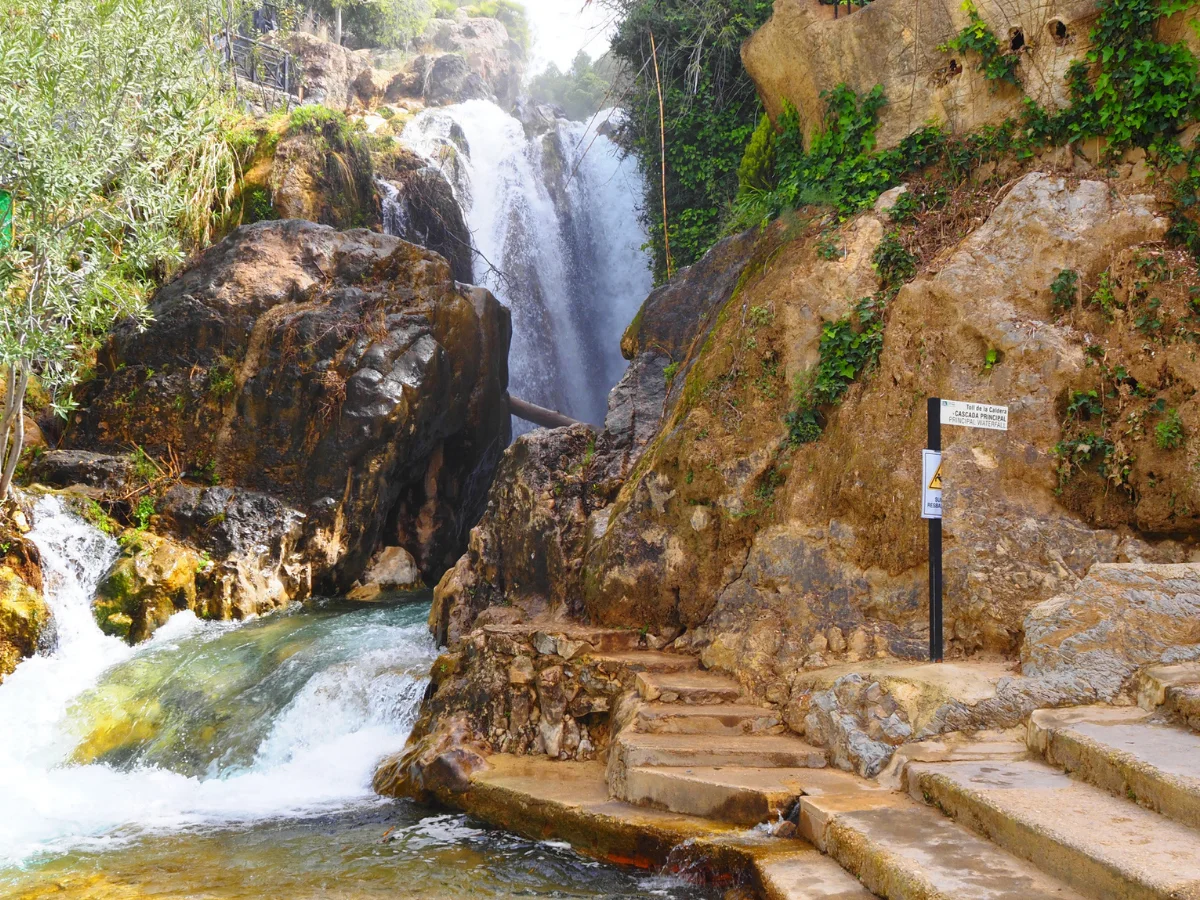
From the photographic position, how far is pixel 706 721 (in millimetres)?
5816

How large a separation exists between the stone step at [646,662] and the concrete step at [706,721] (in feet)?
1.92

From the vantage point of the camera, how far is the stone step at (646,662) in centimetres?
650

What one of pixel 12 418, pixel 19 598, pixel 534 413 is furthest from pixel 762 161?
pixel 19 598

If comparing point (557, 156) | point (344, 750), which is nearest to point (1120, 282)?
point (344, 750)

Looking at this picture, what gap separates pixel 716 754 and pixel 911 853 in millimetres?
1767

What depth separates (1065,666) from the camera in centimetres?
481

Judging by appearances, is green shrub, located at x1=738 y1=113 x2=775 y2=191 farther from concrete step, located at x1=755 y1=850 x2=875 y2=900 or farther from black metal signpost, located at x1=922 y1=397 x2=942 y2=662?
concrete step, located at x1=755 y1=850 x2=875 y2=900

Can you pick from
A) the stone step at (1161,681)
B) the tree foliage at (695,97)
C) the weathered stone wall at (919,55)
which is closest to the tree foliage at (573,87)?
the tree foliage at (695,97)

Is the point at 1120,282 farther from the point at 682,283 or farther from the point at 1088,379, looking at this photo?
the point at 682,283

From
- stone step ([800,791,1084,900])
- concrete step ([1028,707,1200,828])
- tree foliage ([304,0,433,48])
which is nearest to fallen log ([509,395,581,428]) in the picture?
stone step ([800,791,1084,900])

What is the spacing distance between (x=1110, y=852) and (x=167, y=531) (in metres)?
9.88

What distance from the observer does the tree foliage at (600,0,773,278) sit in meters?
11.8

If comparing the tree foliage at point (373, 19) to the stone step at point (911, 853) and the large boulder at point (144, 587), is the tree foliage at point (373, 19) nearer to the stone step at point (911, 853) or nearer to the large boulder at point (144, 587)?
the large boulder at point (144, 587)

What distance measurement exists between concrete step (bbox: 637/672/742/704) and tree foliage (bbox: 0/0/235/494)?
6525mm
